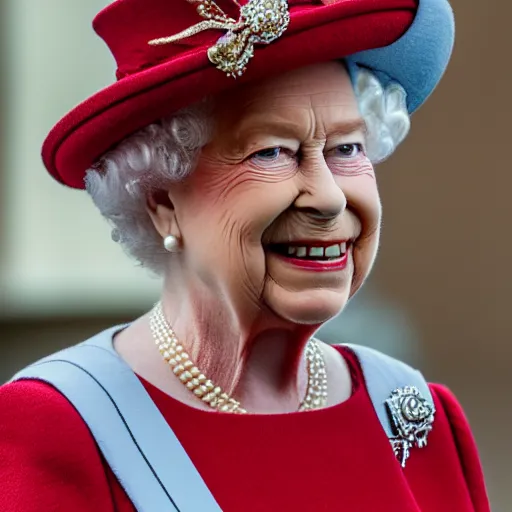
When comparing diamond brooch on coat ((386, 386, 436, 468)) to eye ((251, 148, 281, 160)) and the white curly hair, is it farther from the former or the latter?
eye ((251, 148, 281, 160))

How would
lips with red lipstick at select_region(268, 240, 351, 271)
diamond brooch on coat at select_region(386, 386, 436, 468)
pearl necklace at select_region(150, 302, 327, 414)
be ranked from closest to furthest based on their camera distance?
1. lips with red lipstick at select_region(268, 240, 351, 271)
2. pearl necklace at select_region(150, 302, 327, 414)
3. diamond brooch on coat at select_region(386, 386, 436, 468)

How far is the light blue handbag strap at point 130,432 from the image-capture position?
→ 6.06 ft

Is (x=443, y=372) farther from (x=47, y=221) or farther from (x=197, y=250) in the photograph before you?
(x=197, y=250)

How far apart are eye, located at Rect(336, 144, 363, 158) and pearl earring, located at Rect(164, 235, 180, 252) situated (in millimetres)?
328

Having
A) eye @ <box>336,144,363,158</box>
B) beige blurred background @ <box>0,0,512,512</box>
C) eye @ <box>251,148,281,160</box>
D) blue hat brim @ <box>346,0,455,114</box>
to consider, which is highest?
blue hat brim @ <box>346,0,455,114</box>

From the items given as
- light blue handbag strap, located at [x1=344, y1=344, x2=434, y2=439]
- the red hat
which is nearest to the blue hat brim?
the red hat

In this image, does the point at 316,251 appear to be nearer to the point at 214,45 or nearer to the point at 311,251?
the point at 311,251

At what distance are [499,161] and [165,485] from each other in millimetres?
4319

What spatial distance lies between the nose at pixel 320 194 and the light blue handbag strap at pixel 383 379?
0.46 meters

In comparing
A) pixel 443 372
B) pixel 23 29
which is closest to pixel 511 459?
pixel 443 372

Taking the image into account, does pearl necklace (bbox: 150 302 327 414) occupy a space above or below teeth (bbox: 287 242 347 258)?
below

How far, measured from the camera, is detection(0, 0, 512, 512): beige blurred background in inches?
225

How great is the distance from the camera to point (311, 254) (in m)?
1.91

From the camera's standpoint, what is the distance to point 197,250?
1951 mm
